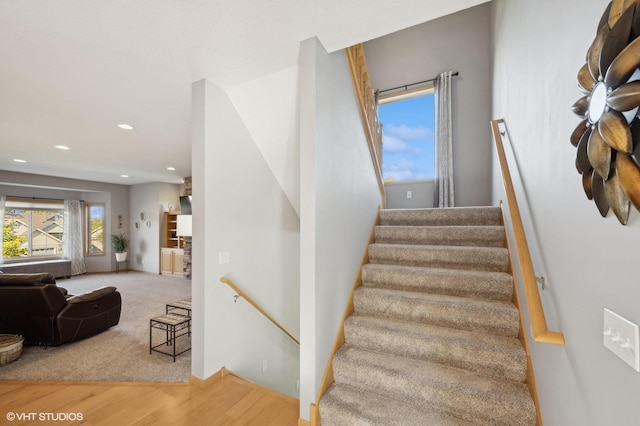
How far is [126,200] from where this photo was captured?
852 centimetres

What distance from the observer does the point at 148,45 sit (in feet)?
6.22

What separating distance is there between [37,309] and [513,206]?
16.2 feet

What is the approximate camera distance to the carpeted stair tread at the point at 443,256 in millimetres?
2391

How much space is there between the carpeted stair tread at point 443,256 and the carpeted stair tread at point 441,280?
80 mm

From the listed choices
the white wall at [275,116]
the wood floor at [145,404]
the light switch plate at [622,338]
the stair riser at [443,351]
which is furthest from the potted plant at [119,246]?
the light switch plate at [622,338]

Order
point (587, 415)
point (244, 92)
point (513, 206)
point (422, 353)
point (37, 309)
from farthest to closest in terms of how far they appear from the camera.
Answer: point (37, 309)
point (244, 92)
point (422, 353)
point (513, 206)
point (587, 415)

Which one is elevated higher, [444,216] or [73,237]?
[444,216]

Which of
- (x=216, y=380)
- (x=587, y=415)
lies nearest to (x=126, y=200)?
(x=216, y=380)

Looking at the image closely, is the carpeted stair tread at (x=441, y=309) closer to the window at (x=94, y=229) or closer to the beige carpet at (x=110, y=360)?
the beige carpet at (x=110, y=360)

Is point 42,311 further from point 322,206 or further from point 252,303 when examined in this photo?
point 322,206

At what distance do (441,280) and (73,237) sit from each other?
9432 mm

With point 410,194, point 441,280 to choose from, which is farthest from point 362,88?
point 410,194

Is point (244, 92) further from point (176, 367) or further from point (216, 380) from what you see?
point (176, 367)

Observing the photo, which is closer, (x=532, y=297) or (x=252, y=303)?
(x=532, y=297)
